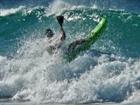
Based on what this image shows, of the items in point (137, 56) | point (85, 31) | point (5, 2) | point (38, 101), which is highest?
point (5, 2)

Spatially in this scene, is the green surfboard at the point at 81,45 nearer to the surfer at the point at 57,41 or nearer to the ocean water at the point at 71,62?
the ocean water at the point at 71,62

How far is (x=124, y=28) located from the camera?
28391 mm

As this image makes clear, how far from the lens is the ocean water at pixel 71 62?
783 inches

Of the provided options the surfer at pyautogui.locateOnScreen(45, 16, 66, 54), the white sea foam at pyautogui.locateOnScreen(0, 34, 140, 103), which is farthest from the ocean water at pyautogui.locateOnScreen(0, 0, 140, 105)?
the surfer at pyautogui.locateOnScreen(45, 16, 66, 54)

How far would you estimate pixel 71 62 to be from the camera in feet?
73.5

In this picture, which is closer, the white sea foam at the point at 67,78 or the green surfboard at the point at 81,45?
the white sea foam at the point at 67,78

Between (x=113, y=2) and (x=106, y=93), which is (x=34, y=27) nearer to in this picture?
(x=113, y=2)

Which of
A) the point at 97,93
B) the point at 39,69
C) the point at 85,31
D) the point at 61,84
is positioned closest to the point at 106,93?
the point at 97,93

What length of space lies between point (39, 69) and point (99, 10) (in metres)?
8.79

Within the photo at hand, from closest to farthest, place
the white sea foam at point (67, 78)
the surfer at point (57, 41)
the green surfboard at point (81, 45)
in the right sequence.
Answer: the white sea foam at point (67, 78), the surfer at point (57, 41), the green surfboard at point (81, 45)

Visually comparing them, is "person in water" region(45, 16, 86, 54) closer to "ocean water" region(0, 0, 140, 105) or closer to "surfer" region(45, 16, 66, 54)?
"surfer" region(45, 16, 66, 54)

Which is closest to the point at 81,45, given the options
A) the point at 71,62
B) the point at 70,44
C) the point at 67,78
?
the point at 70,44

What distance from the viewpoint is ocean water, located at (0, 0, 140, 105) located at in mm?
19891

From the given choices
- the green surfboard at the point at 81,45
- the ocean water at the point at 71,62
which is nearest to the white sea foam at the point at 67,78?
the ocean water at the point at 71,62
